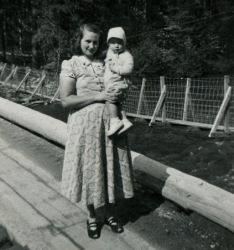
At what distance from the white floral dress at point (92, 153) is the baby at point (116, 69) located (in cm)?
8

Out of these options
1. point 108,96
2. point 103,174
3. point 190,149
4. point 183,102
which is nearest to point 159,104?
point 183,102

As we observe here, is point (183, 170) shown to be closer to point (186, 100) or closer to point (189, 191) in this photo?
point (186, 100)

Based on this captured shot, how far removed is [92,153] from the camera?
341 cm

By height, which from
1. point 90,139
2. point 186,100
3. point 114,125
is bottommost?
point 186,100

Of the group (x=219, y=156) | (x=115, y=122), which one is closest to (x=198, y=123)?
(x=219, y=156)

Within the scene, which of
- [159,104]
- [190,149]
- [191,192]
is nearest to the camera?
[191,192]

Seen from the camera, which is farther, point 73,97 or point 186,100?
point 186,100

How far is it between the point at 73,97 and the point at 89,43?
394mm

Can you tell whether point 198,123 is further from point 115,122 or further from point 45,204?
point 115,122

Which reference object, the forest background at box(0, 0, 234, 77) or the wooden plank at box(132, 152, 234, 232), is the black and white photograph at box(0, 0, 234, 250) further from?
the forest background at box(0, 0, 234, 77)

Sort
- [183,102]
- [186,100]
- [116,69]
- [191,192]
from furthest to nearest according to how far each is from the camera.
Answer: [183,102] < [186,100] < [191,192] < [116,69]

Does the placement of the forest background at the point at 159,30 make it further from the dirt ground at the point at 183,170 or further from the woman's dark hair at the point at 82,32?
the woman's dark hair at the point at 82,32

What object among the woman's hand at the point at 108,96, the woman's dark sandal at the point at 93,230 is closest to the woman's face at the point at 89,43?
the woman's hand at the point at 108,96

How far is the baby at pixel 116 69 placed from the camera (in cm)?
325
